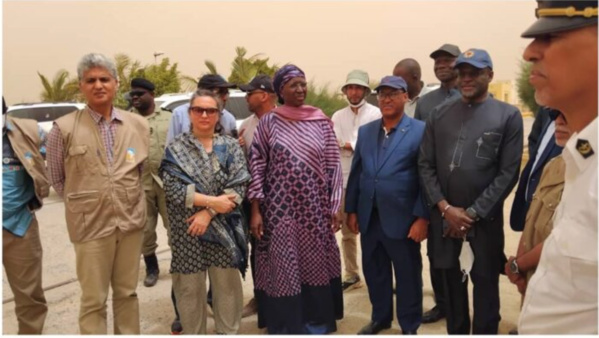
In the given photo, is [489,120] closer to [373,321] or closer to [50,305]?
[373,321]

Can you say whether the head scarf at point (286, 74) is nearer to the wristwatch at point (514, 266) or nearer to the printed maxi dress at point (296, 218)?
the printed maxi dress at point (296, 218)

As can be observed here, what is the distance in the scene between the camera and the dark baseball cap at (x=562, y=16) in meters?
0.99

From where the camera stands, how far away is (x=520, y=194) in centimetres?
270

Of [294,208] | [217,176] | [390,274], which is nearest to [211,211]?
[217,176]

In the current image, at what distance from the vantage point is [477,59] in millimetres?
2711

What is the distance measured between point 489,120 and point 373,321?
62.1 inches

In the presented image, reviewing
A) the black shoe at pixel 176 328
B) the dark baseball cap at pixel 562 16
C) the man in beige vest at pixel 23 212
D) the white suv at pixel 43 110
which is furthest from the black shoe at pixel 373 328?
the white suv at pixel 43 110

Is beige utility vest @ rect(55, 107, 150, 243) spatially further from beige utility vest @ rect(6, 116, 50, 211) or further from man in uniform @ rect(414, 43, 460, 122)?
man in uniform @ rect(414, 43, 460, 122)

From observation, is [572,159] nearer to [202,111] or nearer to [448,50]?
[202,111]

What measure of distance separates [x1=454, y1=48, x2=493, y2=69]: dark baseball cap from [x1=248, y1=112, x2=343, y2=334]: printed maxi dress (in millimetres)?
987

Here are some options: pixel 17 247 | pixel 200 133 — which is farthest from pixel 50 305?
pixel 200 133

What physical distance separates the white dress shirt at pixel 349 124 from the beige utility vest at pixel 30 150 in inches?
90.8

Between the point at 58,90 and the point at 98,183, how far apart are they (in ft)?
62.6

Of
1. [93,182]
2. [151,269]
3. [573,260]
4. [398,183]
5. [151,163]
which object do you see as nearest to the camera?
[573,260]
